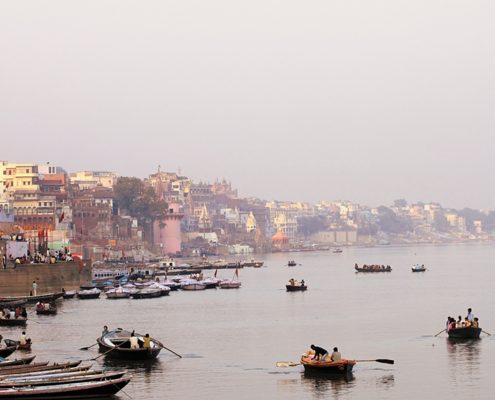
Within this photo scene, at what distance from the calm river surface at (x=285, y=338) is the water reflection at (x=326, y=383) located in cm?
6

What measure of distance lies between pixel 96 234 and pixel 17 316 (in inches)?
4269

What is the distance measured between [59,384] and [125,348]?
383 inches

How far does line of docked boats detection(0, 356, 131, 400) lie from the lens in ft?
115

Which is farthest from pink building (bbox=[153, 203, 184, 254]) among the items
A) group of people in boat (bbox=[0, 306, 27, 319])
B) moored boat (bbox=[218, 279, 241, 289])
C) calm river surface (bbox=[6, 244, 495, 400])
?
group of people in boat (bbox=[0, 306, 27, 319])

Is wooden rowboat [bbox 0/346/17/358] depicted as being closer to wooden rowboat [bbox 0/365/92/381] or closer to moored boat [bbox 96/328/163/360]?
moored boat [bbox 96/328/163/360]

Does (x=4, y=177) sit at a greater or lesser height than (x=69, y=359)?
greater

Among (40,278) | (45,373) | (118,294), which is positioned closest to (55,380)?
(45,373)

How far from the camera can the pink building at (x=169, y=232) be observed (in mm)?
193875

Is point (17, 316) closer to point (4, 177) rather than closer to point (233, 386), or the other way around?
point (233, 386)

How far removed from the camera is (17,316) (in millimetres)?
60188

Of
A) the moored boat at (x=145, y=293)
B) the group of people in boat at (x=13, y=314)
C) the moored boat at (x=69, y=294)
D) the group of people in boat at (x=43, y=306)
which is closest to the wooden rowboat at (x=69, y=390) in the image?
the group of people in boat at (x=13, y=314)

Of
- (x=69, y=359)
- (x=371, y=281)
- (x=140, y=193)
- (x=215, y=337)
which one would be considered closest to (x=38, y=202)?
(x=140, y=193)

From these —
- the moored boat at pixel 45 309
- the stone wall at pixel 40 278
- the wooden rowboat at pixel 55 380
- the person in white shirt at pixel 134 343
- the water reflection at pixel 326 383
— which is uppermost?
the stone wall at pixel 40 278

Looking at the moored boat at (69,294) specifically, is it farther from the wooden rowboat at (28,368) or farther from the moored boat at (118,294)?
the wooden rowboat at (28,368)
